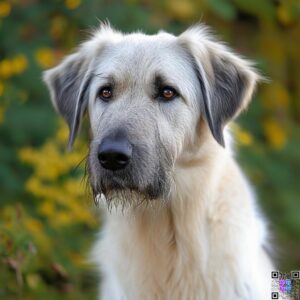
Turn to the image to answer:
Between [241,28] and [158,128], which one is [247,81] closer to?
[158,128]

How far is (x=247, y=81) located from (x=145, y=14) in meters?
2.48

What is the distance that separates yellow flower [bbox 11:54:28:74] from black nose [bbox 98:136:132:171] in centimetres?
286

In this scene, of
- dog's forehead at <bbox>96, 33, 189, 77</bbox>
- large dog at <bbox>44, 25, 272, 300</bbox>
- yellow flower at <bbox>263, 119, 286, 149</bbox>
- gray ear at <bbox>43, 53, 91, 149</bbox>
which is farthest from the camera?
yellow flower at <bbox>263, 119, 286, 149</bbox>

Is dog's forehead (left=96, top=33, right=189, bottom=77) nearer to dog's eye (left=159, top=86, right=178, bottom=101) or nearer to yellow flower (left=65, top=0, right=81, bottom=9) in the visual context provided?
dog's eye (left=159, top=86, right=178, bottom=101)

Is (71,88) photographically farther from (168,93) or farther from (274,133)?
(274,133)

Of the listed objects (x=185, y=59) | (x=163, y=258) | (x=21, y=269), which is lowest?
(x=21, y=269)

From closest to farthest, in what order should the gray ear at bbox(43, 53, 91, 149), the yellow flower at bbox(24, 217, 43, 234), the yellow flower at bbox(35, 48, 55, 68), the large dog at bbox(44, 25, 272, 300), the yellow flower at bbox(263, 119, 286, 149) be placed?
the large dog at bbox(44, 25, 272, 300)
the gray ear at bbox(43, 53, 91, 149)
the yellow flower at bbox(24, 217, 43, 234)
the yellow flower at bbox(35, 48, 55, 68)
the yellow flower at bbox(263, 119, 286, 149)

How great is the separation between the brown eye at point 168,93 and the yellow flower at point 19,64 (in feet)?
8.64

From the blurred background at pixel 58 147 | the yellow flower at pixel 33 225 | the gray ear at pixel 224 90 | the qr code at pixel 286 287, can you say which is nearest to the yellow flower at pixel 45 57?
the blurred background at pixel 58 147

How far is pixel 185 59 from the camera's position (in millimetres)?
5055

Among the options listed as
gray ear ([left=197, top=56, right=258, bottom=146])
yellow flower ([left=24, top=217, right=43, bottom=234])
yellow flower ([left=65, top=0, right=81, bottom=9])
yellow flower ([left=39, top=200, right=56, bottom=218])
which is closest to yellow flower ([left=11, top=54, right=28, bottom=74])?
yellow flower ([left=65, top=0, right=81, bottom=9])

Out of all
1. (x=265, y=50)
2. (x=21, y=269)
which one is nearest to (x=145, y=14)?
(x=265, y=50)

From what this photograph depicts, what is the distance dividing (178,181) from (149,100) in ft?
1.84

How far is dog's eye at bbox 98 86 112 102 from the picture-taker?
4926mm
